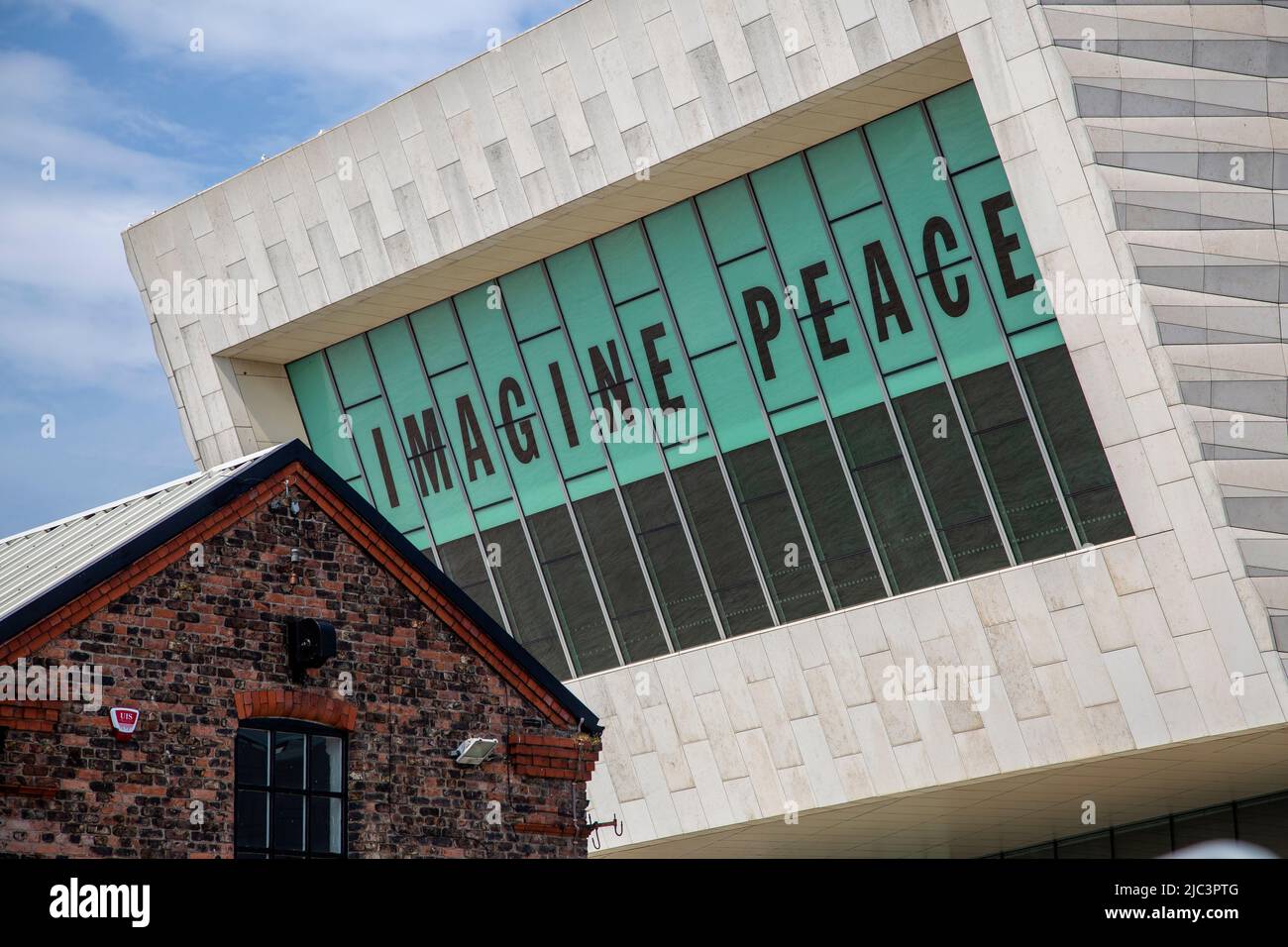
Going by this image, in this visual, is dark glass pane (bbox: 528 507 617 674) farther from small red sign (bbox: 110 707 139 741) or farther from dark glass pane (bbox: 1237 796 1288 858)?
small red sign (bbox: 110 707 139 741)

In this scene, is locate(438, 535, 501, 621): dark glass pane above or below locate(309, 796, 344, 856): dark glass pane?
above

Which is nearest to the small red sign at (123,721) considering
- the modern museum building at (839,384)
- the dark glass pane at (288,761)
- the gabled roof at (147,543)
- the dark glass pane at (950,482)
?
the gabled roof at (147,543)

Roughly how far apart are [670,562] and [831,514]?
10.5 feet

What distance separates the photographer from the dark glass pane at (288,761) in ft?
55.0

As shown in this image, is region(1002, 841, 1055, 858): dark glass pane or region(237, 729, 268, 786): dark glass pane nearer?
region(237, 729, 268, 786): dark glass pane

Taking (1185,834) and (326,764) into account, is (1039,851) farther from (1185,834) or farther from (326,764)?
(326,764)

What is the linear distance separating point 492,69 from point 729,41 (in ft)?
14.6

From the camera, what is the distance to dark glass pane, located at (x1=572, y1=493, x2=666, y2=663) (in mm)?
28797

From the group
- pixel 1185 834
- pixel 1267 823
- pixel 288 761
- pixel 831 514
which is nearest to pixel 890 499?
pixel 831 514

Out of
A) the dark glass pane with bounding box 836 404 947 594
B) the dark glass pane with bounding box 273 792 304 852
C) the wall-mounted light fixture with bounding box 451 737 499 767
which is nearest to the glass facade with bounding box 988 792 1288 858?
the dark glass pane with bounding box 836 404 947 594

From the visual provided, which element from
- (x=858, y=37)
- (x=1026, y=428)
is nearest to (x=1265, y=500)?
(x=1026, y=428)

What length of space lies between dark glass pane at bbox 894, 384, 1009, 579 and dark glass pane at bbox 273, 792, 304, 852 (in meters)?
12.3

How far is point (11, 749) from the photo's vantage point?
14672mm
